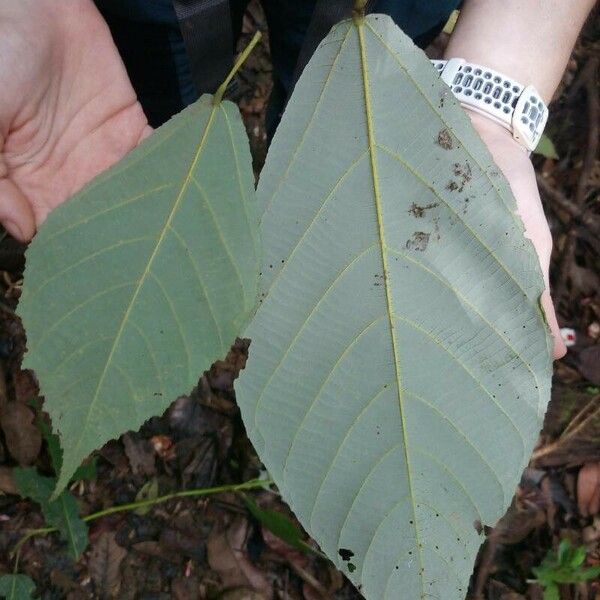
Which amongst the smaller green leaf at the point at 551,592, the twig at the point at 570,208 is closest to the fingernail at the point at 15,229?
the smaller green leaf at the point at 551,592

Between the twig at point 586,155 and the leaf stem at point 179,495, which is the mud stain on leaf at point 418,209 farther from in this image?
the twig at point 586,155

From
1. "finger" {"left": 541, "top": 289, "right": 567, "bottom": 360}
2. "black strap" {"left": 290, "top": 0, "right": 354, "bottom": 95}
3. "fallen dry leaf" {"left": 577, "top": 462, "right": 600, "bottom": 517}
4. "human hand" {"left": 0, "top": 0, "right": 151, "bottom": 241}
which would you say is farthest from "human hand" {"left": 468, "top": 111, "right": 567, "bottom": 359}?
"fallen dry leaf" {"left": 577, "top": 462, "right": 600, "bottom": 517}

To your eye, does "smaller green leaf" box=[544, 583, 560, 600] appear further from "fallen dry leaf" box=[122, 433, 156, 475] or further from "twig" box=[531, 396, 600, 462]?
"fallen dry leaf" box=[122, 433, 156, 475]

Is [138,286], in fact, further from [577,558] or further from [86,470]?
[577,558]

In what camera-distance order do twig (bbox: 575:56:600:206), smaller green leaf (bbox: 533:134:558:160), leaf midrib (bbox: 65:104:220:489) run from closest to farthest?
leaf midrib (bbox: 65:104:220:489) → smaller green leaf (bbox: 533:134:558:160) → twig (bbox: 575:56:600:206)

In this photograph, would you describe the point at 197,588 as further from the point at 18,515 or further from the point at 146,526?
the point at 18,515

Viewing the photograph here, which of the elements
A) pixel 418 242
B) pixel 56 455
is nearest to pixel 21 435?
pixel 56 455

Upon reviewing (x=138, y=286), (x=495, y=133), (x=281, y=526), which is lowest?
(x=281, y=526)

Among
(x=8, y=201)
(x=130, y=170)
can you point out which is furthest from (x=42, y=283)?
(x=8, y=201)
